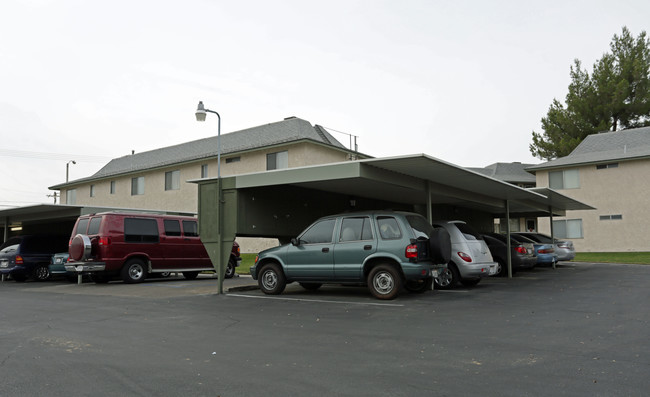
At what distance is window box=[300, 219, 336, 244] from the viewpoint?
11203 mm

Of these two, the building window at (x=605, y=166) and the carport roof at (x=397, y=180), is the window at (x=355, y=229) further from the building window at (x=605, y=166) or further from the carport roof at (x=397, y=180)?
the building window at (x=605, y=166)

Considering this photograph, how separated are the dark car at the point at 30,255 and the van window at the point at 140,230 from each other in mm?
5236

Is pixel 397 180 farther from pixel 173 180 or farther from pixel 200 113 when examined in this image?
pixel 173 180

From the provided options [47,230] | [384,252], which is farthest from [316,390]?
[47,230]

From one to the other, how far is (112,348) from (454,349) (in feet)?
13.5

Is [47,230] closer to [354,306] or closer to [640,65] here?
[354,306]

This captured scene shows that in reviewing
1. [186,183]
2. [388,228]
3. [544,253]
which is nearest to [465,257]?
[388,228]

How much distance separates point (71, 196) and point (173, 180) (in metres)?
15.8

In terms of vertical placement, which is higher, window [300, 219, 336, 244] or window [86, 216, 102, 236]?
window [86, 216, 102, 236]

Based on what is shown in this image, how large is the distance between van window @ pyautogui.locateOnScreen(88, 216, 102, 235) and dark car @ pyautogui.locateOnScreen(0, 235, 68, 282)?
14.9ft

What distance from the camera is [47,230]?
87.1ft

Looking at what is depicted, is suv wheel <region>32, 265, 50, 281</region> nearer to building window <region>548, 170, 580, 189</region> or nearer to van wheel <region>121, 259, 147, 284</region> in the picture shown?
van wheel <region>121, 259, 147, 284</region>

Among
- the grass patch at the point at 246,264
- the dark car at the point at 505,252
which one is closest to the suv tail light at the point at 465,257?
the dark car at the point at 505,252

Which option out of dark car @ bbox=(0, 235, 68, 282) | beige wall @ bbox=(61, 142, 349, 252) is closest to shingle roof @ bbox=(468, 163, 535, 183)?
beige wall @ bbox=(61, 142, 349, 252)
